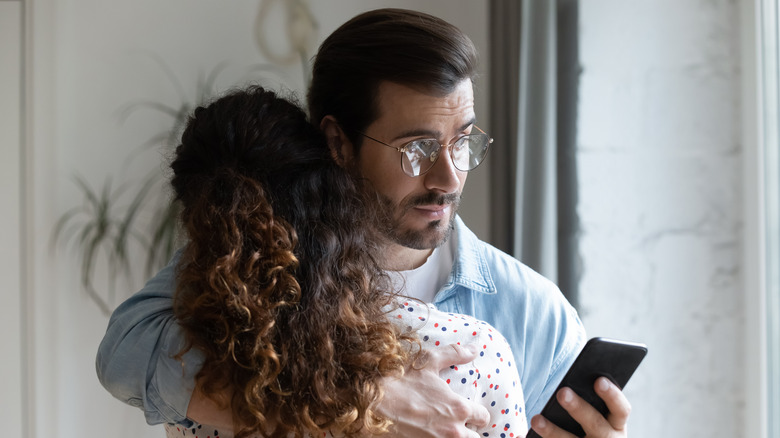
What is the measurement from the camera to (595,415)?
3.47 ft

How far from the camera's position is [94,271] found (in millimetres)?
2680

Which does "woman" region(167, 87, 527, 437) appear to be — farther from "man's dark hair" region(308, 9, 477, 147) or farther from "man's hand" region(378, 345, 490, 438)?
"man's dark hair" region(308, 9, 477, 147)

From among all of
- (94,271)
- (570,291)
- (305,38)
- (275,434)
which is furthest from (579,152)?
(94,271)

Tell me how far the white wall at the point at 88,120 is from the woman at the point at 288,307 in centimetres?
179

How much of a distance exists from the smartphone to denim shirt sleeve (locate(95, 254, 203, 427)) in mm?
497

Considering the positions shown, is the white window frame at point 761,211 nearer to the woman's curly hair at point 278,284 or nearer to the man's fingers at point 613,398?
the man's fingers at point 613,398

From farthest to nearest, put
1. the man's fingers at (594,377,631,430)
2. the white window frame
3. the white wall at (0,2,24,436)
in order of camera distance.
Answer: the white wall at (0,2,24,436)
the white window frame
the man's fingers at (594,377,631,430)

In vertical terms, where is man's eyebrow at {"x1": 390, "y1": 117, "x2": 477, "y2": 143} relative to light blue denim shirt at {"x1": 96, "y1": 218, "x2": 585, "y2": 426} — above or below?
above

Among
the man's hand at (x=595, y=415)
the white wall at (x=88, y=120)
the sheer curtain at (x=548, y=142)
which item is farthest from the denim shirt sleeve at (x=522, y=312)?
the white wall at (x=88, y=120)

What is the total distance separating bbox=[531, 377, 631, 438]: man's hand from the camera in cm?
104

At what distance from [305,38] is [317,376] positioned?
2.20 metres

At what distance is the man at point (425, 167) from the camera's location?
1.33 m

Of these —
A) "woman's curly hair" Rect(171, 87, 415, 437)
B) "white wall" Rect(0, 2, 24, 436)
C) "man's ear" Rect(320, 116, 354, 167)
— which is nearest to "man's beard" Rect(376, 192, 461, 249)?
"man's ear" Rect(320, 116, 354, 167)

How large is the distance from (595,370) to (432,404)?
0.25 m
